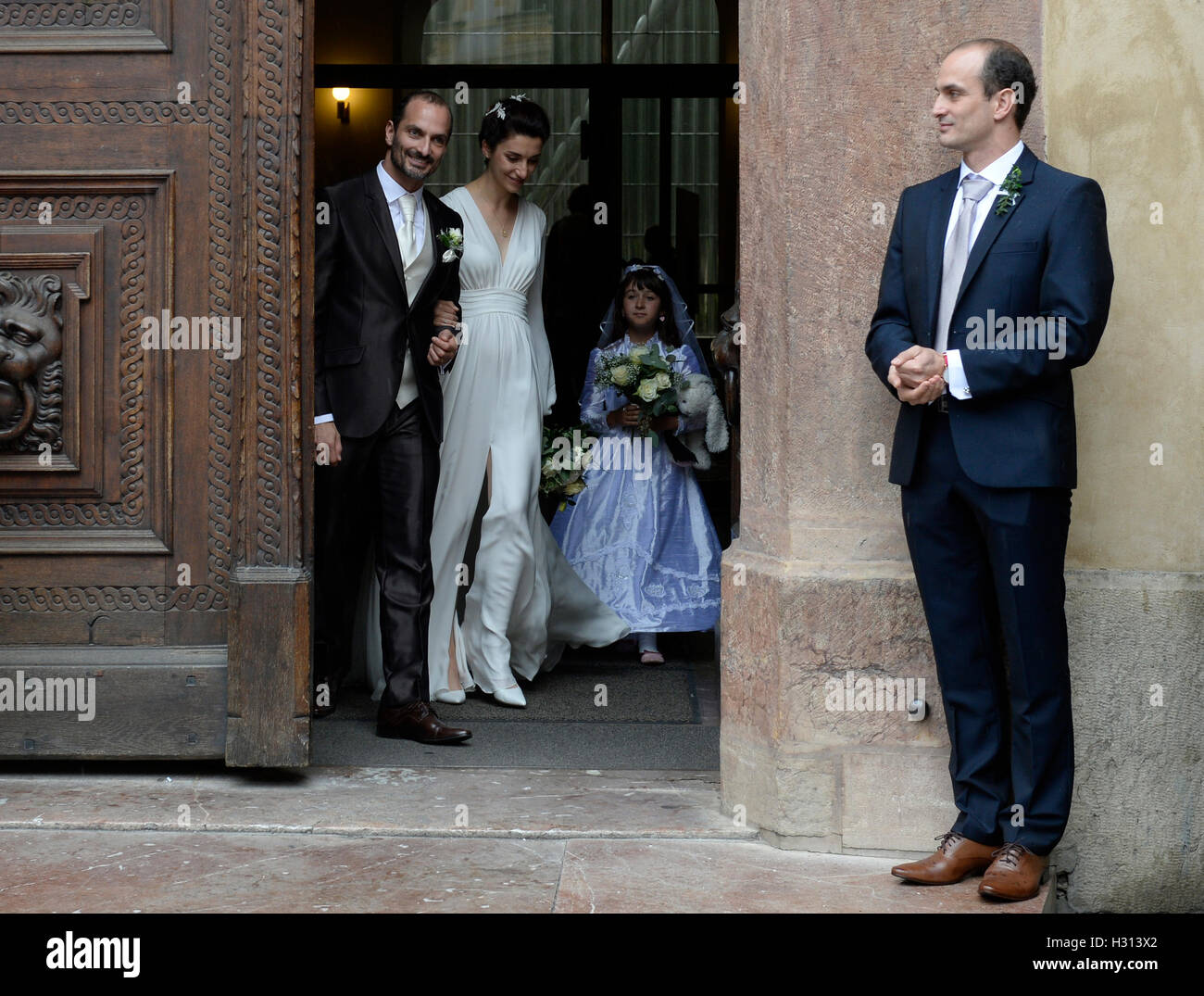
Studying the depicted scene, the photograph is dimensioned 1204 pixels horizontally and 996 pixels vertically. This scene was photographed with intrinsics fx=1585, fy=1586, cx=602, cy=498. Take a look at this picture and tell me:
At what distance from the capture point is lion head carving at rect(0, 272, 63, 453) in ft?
16.5

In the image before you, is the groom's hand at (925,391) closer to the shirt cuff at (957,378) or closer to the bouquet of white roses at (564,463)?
the shirt cuff at (957,378)

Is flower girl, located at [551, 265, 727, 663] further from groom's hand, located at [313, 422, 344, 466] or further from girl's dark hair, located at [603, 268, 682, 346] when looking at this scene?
groom's hand, located at [313, 422, 344, 466]

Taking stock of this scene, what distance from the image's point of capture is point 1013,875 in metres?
4.14

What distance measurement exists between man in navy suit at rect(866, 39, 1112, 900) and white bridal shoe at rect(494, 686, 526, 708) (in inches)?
99.7

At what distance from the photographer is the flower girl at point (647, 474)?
782 cm

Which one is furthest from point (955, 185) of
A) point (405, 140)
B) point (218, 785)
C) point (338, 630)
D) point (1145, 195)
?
point (338, 630)

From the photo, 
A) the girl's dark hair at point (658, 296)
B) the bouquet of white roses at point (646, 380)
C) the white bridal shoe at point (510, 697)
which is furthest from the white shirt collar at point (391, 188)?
the girl's dark hair at point (658, 296)

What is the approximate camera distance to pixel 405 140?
5961mm

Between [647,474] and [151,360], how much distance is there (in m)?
3.39

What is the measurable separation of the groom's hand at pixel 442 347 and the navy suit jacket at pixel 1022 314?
223 cm

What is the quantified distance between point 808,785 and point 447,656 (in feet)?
8.15

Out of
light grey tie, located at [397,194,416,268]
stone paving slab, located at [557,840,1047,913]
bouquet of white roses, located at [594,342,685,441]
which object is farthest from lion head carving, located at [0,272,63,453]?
bouquet of white roses, located at [594,342,685,441]

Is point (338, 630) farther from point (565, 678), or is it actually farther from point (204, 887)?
point (204, 887)

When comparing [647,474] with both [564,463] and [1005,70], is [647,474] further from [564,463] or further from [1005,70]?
[1005,70]
